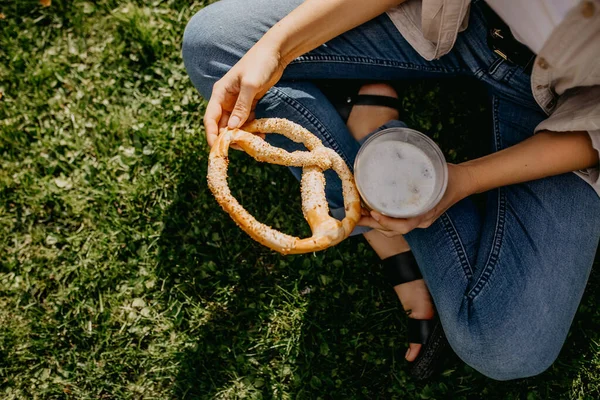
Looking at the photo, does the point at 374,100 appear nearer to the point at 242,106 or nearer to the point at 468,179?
the point at 468,179

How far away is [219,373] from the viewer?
279 centimetres

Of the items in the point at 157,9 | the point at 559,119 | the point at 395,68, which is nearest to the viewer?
the point at 559,119

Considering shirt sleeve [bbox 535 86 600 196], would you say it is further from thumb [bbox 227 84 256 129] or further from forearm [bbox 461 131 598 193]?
thumb [bbox 227 84 256 129]

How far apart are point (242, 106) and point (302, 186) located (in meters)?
0.42

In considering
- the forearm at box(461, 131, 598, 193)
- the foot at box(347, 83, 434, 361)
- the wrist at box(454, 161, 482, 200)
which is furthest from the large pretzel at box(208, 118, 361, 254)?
the foot at box(347, 83, 434, 361)

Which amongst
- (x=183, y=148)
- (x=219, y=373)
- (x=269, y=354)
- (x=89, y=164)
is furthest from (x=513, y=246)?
(x=89, y=164)

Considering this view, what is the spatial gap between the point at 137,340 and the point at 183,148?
3.88ft

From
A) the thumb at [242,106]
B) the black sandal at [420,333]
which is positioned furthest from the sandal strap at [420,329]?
the thumb at [242,106]

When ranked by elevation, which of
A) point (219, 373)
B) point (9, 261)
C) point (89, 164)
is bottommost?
point (219, 373)

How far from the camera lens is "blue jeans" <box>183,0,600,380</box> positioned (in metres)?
2.19

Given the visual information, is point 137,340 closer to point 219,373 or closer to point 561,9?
point 219,373

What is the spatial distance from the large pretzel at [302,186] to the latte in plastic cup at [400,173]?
0.29ft

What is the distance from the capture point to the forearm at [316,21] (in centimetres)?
218

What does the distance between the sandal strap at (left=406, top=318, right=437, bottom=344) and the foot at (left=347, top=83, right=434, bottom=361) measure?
0.9 inches
